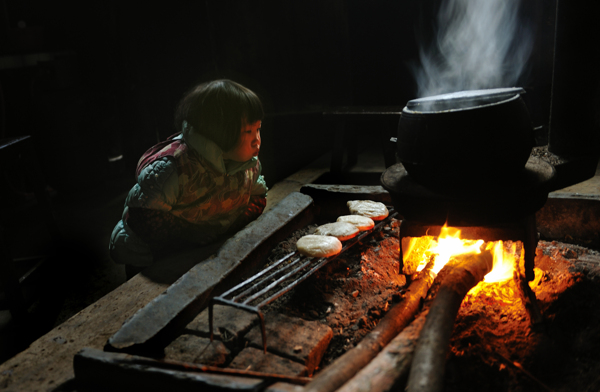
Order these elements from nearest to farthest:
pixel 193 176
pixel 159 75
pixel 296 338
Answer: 1. pixel 296 338
2. pixel 193 176
3. pixel 159 75

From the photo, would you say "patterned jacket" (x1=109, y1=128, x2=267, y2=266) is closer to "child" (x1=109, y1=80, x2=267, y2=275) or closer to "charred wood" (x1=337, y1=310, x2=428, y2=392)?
"child" (x1=109, y1=80, x2=267, y2=275)

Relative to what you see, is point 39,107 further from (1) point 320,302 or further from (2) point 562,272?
(2) point 562,272

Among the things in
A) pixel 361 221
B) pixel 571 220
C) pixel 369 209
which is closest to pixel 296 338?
pixel 361 221

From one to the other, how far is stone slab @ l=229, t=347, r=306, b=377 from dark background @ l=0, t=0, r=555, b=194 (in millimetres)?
4123

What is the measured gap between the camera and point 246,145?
2.82 m

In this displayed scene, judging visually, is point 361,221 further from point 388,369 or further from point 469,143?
point 388,369

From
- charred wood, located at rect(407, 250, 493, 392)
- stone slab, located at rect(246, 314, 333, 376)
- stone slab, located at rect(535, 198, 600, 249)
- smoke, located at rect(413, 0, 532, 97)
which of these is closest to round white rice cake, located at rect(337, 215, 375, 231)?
charred wood, located at rect(407, 250, 493, 392)

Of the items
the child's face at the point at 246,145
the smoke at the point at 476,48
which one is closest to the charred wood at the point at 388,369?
the child's face at the point at 246,145

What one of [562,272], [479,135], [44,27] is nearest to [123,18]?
[44,27]

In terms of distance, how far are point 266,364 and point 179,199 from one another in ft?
4.33

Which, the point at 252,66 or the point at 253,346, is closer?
the point at 253,346

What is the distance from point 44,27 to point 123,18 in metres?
1.40

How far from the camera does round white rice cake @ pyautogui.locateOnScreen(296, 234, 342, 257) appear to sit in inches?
103

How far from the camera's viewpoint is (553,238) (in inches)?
126
